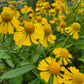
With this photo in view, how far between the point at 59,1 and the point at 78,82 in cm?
117

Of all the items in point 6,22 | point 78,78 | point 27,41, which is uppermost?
point 6,22

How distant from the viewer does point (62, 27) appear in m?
1.14

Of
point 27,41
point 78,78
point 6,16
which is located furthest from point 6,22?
point 78,78

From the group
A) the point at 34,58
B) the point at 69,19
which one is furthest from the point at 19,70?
the point at 69,19

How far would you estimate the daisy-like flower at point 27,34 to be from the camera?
62cm

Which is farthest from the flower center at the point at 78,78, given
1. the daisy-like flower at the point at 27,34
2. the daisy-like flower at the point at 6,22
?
the daisy-like flower at the point at 6,22

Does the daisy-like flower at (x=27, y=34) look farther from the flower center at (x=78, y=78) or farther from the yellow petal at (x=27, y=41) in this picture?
the flower center at (x=78, y=78)

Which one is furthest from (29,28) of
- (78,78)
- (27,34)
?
(78,78)

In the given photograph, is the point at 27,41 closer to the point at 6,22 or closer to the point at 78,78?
the point at 6,22

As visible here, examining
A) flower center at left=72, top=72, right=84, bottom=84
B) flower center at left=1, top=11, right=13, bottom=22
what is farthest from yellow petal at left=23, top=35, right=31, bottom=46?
flower center at left=72, top=72, right=84, bottom=84

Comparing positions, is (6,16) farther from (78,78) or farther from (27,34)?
(78,78)

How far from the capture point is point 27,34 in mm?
→ 665

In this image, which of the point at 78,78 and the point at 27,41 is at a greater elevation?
the point at 27,41

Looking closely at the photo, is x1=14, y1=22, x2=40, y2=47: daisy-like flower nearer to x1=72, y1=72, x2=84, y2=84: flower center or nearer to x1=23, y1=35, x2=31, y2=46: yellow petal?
x1=23, y1=35, x2=31, y2=46: yellow petal
